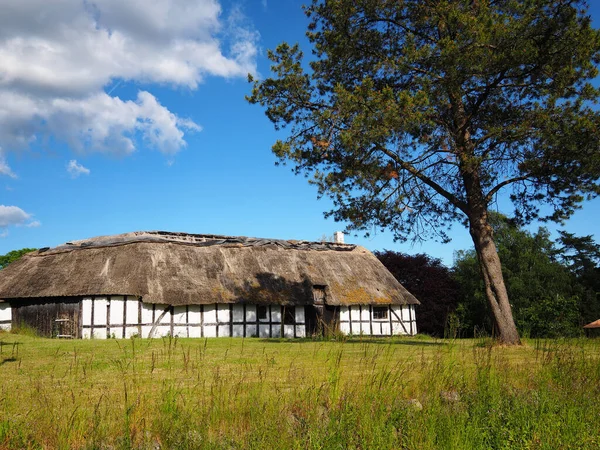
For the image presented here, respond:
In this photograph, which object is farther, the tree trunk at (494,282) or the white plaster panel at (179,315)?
the white plaster panel at (179,315)

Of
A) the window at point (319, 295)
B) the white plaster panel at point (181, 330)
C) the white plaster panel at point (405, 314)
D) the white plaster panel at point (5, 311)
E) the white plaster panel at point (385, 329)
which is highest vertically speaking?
the window at point (319, 295)

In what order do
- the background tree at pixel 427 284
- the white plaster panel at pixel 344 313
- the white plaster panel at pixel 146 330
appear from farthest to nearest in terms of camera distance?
the background tree at pixel 427 284
the white plaster panel at pixel 344 313
the white plaster panel at pixel 146 330

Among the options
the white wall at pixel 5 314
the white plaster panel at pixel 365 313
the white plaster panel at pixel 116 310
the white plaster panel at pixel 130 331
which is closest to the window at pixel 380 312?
the white plaster panel at pixel 365 313

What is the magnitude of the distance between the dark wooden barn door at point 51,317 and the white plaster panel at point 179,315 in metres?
3.58

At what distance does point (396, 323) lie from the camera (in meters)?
27.1

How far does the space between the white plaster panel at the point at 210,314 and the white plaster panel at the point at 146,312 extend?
225 centimetres

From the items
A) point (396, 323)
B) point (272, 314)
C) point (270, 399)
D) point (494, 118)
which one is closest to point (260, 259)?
point (272, 314)

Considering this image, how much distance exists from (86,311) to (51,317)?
68.9 inches

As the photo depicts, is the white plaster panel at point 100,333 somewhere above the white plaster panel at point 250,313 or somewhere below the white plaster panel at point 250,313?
below

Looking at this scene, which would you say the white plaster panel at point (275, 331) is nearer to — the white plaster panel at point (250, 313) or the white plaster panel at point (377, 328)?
the white plaster panel at point (250, 313)

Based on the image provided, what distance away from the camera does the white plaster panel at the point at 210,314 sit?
2238 centimetres

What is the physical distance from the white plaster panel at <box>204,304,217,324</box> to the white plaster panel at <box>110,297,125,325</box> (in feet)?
10.9

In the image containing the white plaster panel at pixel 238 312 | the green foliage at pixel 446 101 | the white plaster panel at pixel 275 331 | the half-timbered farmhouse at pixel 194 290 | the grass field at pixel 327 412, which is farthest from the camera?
the white plaster panel at pixel 275 331

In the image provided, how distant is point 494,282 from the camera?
44.9 feet
